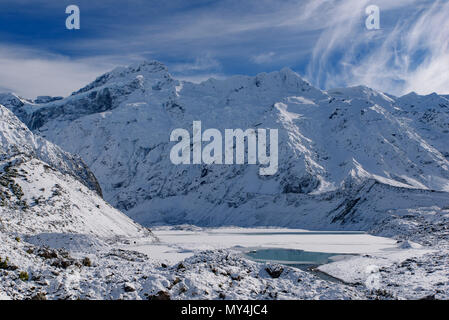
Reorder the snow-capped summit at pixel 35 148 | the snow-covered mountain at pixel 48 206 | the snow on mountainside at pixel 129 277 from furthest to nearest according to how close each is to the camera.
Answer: the snow-capped summit at pixel 35 148 → the snow-covered mountain at pixel 48 206 → the snow on mountainside at pixel 129 277

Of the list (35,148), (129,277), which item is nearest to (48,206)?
(129,277)

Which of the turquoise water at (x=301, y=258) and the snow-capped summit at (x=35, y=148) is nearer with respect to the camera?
the turquoise water at (x=301, y=258)

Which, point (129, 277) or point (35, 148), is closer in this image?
point (129, 277)

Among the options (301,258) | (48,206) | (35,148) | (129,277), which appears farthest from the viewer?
(35,148)

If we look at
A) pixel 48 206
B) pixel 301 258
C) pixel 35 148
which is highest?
pixel 35 148

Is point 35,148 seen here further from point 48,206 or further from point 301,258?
point 301,258

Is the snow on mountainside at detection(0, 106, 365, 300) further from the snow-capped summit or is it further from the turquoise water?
the snow-capped summit

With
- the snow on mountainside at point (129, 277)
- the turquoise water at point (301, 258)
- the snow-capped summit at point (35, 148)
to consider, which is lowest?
the turquoise water at point (301, 258)

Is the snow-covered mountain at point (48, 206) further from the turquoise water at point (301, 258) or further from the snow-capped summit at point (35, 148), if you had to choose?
the snow-capped summit at point (35, 148)

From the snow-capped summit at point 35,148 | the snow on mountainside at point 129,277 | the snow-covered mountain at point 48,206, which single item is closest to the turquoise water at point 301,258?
the snow on mountainside at point 129,277

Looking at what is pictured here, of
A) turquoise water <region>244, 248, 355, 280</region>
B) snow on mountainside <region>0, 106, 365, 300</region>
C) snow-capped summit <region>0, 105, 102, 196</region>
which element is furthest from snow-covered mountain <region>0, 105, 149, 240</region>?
snow-capped summit <region>0, 105, 102, 196</region>

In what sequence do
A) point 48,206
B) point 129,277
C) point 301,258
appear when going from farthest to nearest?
point 48,206 → point 301,258 → point 129,277
